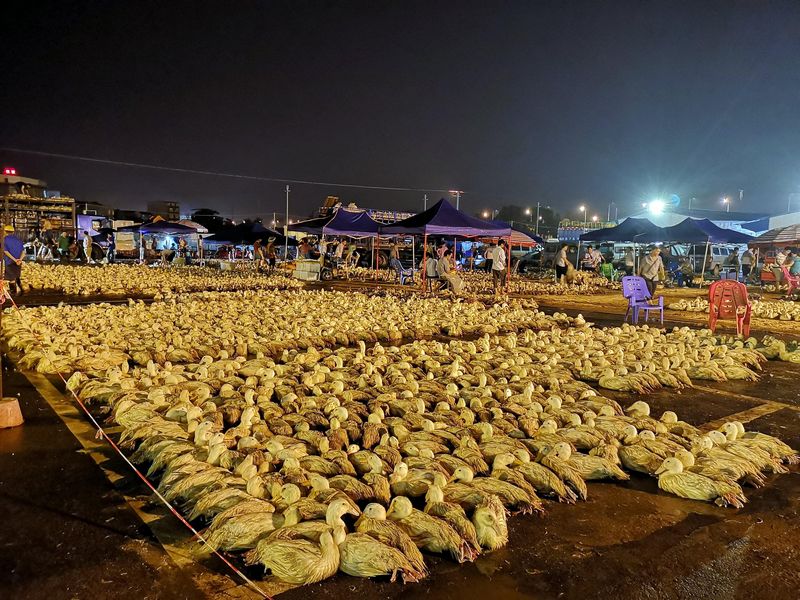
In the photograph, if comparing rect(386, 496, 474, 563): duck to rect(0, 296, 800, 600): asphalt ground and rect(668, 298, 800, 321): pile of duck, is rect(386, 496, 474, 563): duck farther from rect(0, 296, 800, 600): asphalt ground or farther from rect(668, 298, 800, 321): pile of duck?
rect(668, 298, 800, 321): pile of duck

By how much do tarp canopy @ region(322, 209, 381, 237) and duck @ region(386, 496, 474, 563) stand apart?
19452mm

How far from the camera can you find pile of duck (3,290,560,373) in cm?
707

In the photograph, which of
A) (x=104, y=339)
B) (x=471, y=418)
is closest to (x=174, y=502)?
(x=471, y=418)

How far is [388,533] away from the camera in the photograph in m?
2.79

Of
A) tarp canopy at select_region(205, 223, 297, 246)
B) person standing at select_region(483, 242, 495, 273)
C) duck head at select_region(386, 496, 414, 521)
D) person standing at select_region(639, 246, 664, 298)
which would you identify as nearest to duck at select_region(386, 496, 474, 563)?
duck head at select_region(386, 496, 414, 521)

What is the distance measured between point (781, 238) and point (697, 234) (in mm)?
3456

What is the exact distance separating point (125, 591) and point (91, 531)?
0.69 metres

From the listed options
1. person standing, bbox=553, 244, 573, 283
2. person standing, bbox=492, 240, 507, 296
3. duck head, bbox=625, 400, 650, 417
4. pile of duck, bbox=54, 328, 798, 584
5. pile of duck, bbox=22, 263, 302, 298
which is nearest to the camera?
pile of duck, bbox=54, 328, 798, 584

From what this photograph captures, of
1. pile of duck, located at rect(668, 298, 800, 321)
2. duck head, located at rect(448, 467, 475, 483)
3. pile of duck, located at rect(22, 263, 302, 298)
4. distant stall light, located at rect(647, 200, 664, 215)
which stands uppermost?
distant stall light, located at rect(647, 200, 664, 215)

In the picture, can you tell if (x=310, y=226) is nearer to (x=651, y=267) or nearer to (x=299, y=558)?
(x=651, y=267)

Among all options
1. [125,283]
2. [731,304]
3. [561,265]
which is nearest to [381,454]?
[731,304]

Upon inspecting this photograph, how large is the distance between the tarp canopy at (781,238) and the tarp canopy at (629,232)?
4205mm

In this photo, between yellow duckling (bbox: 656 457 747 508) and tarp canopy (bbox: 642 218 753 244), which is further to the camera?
tarp canopy (bbox: 642 218 753 244)

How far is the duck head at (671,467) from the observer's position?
12.2ft
